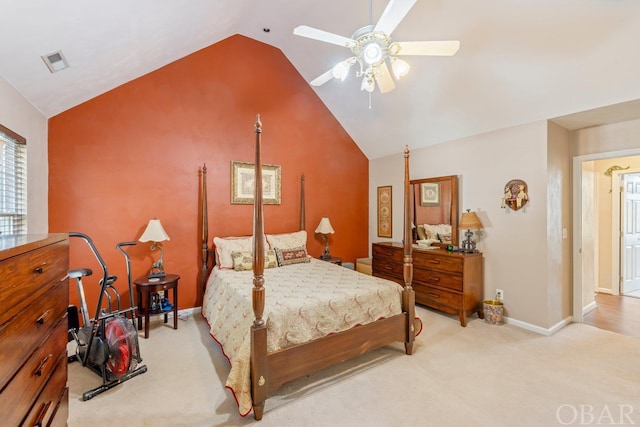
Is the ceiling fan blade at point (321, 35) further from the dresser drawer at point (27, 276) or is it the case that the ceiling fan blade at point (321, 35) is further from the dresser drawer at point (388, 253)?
the dresser drawer at point (388, 253)

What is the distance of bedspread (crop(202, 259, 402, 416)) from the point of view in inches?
80.5

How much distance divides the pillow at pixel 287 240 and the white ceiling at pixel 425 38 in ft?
7.80

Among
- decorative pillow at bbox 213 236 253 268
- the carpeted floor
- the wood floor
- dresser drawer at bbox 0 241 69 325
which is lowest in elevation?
the carpeted floor

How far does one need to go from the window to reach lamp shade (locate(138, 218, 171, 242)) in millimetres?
989

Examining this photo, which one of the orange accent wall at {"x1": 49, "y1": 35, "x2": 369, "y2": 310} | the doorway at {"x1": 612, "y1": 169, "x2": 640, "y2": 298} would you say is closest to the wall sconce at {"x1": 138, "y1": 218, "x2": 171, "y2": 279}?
the orange accent wall at {"x1": 49, "y1": 35, "x2": 369, "y2": 310}

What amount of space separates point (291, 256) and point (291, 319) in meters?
1.76

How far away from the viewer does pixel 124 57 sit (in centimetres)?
283

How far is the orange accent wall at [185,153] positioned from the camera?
10.5ft

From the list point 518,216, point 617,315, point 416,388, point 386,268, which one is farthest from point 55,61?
point 617,315

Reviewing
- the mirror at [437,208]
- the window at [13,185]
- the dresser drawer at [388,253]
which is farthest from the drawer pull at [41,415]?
the mirror at [437,208]

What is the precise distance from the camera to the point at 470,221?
3639mm

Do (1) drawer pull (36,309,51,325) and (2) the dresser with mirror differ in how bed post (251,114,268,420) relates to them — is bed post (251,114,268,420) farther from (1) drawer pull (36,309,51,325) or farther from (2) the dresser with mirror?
(2) the dresser with mirror

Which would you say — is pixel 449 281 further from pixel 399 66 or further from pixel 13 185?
pixel 13 185

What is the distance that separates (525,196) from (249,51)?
4.19 m
